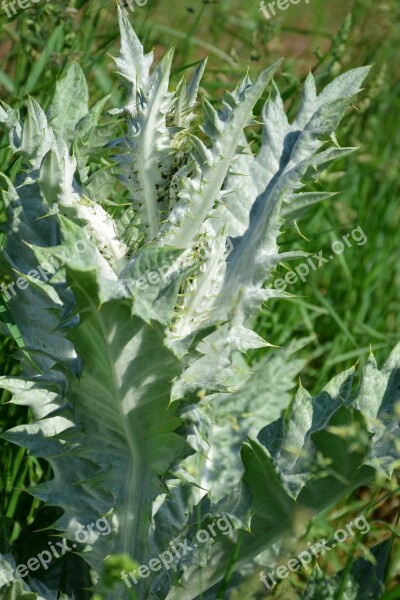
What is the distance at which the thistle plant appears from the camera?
1.45 m

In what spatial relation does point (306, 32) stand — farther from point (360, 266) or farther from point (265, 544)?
point (265, 544)

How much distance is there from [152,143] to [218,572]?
92 centimetres

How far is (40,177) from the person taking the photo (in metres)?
1.62

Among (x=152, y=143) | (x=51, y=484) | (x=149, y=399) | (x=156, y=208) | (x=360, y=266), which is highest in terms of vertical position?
(x=152, y=143)

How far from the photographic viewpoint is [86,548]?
70.1 inches

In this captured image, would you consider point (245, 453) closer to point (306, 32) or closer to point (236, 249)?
point (236, 249)

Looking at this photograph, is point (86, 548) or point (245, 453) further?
point (86, 548)

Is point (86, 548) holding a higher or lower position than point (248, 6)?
lower

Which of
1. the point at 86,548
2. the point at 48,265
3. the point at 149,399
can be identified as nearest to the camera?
the point at 48,265

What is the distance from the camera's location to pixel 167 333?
1.42 meters

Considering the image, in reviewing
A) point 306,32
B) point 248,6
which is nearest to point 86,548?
point 306,32

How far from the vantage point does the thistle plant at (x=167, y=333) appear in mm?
1452

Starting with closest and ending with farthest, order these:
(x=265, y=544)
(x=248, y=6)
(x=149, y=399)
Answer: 1. (x=149, y=399)
2. (x=265, y=544)
3. (x=248, y=6)

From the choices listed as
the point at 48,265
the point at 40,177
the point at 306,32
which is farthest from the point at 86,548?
the point at 306,32
